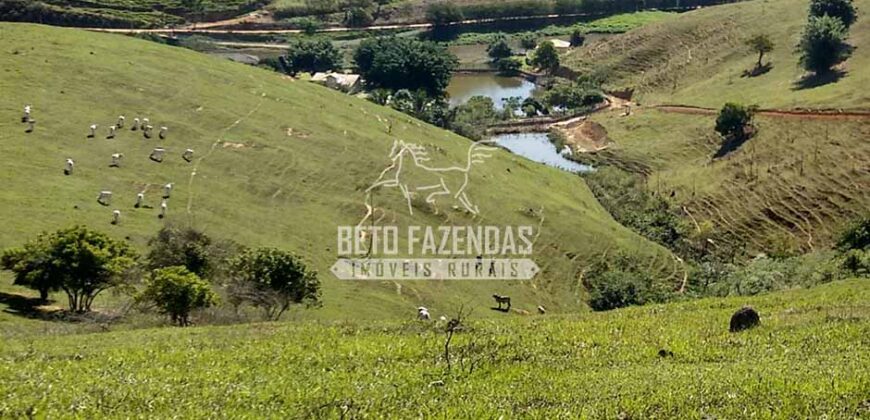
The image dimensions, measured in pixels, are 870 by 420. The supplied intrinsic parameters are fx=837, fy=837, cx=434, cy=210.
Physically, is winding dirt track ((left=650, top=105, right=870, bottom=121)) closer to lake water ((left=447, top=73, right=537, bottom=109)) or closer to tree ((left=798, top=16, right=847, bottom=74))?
tree ((left=798, top=16, right=847, bottom=74))

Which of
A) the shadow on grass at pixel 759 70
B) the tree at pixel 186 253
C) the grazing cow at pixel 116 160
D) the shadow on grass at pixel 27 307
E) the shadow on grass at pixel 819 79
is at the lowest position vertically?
the shadow on grass at pixel 27 307

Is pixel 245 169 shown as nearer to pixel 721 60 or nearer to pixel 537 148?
pixel 537 148

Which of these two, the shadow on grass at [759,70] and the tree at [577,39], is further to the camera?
the tree at [577,39]

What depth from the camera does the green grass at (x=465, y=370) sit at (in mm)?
12805

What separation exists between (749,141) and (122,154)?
57.4 metres

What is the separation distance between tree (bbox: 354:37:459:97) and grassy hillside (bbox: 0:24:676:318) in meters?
38.7

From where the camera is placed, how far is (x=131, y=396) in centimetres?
1317

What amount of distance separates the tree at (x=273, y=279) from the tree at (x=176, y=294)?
3.89 metres

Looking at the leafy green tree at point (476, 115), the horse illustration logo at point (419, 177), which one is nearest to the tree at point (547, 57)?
the leafy green tree at point (476, 115)

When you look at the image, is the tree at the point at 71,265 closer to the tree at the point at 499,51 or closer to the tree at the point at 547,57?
the tree at the point at 547,57

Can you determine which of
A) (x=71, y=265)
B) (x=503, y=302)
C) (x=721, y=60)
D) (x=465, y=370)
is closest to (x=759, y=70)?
(x=721, y=60)

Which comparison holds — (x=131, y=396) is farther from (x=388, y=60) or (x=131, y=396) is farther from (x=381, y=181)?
(x=388, y=60)

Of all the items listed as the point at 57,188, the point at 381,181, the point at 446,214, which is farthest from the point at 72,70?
the point at 446,214

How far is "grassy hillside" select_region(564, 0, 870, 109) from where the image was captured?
289ft
